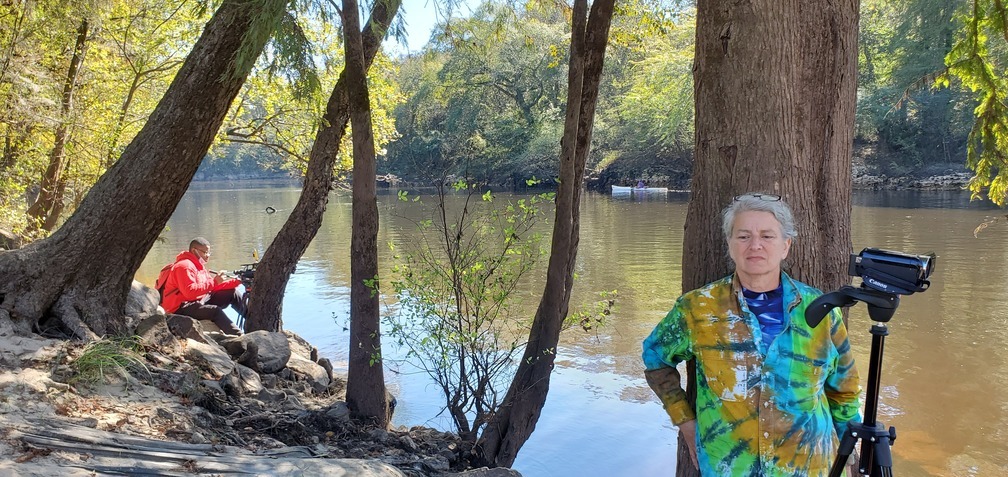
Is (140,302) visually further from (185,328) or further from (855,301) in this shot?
(855,301)

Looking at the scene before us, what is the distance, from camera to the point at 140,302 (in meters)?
5.67

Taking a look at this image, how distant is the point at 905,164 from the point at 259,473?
134 feet

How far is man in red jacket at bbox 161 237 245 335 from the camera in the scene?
7438mm

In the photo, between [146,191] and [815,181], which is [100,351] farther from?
[815,181]

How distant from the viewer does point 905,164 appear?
37.4 metres

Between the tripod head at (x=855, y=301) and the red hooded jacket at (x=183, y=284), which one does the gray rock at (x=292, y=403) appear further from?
the tripod head at (x=855, y=301)

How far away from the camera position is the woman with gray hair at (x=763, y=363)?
2209mm

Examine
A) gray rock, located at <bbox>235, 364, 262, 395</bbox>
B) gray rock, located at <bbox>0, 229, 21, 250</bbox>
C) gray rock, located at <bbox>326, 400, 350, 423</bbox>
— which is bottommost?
gray rock, located at <bbox>326, 400, 350, 423</bbox>

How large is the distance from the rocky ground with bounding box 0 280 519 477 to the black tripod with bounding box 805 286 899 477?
7.16ft

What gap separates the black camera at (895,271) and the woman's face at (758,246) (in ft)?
0.95

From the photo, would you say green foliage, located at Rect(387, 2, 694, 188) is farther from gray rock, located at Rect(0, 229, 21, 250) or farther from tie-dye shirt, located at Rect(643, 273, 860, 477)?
tie-dye shirt, located at Rect(643, 273, 860, 477)

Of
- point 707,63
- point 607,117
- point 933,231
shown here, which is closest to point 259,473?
point 707,63

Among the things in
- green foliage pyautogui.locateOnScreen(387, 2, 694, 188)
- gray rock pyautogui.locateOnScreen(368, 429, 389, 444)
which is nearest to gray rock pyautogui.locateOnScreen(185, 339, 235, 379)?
gray rock pyautogui.locateOnScreen(368, 429, 389, 444)

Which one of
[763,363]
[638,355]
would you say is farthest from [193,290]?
[763,363]
